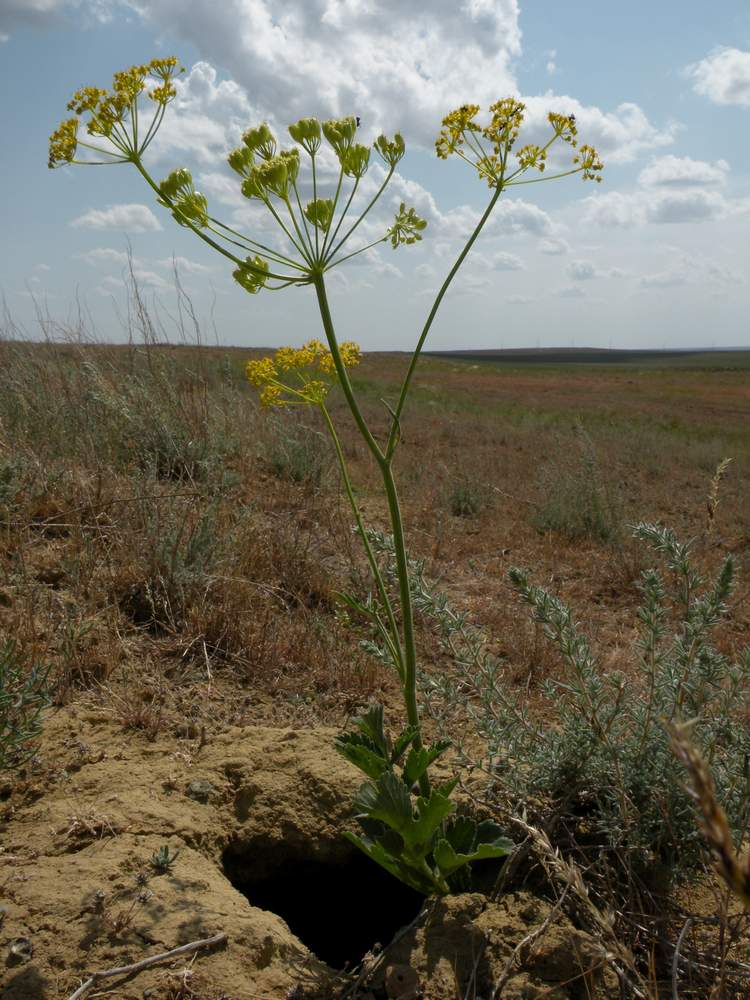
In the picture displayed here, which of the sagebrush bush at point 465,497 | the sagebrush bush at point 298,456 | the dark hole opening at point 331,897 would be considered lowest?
the dark hole opening at point 331,897

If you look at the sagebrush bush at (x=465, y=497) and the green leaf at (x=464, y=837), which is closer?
the green leaf at (x=464, y=837)

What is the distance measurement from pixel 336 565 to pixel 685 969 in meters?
2.81

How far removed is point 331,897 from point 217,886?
614mm

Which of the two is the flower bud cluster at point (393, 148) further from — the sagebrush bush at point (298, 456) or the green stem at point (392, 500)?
the sagebrush bush at point (298, 456)

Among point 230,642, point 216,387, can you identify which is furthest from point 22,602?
point 216,387

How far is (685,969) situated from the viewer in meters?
1.67

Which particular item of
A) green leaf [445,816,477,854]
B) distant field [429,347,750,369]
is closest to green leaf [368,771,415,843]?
green leaf [445,816,477,854]

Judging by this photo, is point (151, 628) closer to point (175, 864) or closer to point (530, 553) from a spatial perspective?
point (175, 864)

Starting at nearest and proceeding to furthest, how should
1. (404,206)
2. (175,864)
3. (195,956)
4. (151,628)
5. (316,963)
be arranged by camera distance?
(195,956) < (316,963) < (175,864) < (404,206) < (151,628)

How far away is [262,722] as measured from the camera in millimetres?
2672

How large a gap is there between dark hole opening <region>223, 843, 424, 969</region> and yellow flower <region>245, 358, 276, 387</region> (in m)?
1.42

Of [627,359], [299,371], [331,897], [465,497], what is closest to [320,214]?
[299,371]

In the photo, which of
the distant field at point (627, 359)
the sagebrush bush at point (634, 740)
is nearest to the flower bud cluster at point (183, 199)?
the sagebrush bush at point (634, 740)

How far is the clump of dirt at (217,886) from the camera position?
63.2 inches
